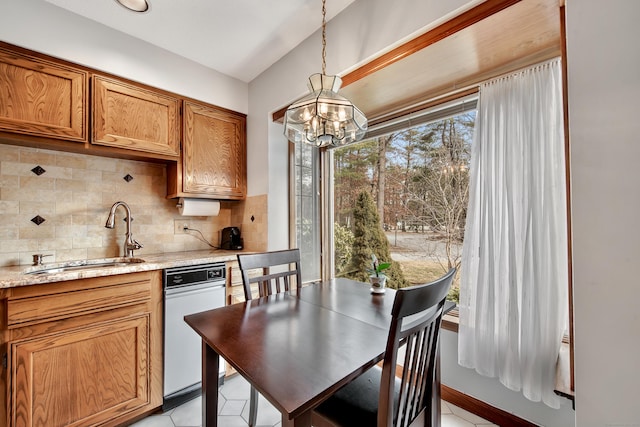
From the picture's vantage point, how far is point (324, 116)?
122 cm

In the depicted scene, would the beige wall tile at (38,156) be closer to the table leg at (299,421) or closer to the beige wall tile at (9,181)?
the beige wall tile at (9,181)

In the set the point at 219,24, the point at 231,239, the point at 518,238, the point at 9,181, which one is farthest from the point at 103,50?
the point at 518,238

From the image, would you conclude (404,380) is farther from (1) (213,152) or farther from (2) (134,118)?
(2) (134,118)

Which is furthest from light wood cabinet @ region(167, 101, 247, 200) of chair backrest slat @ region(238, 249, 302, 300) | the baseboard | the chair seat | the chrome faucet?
the baseboard

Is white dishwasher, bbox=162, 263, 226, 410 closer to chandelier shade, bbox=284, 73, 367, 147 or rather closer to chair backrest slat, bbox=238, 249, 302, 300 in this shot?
chair backrest slat, bbox=238, 249, 302, 300

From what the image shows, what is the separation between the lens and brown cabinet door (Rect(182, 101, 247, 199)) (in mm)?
2301

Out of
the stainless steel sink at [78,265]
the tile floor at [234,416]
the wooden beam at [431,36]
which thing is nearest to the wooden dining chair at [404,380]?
the tile floor at [234,416]

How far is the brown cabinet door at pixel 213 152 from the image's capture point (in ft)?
7.55

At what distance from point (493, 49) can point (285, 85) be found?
148 cm

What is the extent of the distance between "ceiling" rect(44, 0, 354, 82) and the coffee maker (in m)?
1.54

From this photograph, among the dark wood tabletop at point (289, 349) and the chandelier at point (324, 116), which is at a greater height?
the chandelier at point (324, 116)

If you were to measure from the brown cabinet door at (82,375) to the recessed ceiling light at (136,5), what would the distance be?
200 centimetres

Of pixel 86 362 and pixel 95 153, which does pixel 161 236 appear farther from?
pixel 86 362

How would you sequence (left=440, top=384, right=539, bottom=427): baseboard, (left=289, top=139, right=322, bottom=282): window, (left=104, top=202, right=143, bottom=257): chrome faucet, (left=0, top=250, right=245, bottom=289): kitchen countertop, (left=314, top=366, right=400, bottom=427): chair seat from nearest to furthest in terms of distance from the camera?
(left=314, top=366, right=400, bottom=427): chair seat → (left=0, top=250, right=245, bottom=289): kitchen countertop → (left=440, top=384, right=539, bottom=427): baseboard → (left=104, top=202, right=143, bottom=257): chrome faucet → (left=289, top=139, right=322, bottom=282): window
